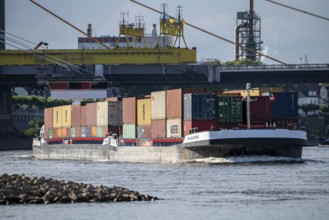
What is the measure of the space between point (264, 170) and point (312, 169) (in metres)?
5.00

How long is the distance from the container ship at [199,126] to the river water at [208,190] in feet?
4.71

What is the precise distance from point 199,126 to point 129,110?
1679cm

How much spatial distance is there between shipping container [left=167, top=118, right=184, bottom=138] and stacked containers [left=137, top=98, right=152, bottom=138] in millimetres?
5375

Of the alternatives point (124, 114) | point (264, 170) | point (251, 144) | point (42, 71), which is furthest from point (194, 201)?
point (42, 71)

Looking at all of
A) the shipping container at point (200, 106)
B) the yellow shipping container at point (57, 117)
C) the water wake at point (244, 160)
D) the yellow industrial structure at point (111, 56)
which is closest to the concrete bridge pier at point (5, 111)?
the yellow industrial structure at point (111, 56)

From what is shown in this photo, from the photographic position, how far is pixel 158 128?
108 m

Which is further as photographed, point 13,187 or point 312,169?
point 312,169

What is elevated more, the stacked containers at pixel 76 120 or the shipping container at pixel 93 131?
the stacked containers at pixel 76 120

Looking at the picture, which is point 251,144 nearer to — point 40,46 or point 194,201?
point 194,201

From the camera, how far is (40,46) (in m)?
161

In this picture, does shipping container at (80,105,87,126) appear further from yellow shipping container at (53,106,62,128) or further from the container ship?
yellow shipping container at (53,106,62,128)

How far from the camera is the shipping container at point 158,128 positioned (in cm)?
10628

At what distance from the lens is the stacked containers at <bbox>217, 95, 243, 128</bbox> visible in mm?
98625

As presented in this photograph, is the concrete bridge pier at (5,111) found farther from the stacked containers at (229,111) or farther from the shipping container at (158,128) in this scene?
the stacked containers at (229,111)
